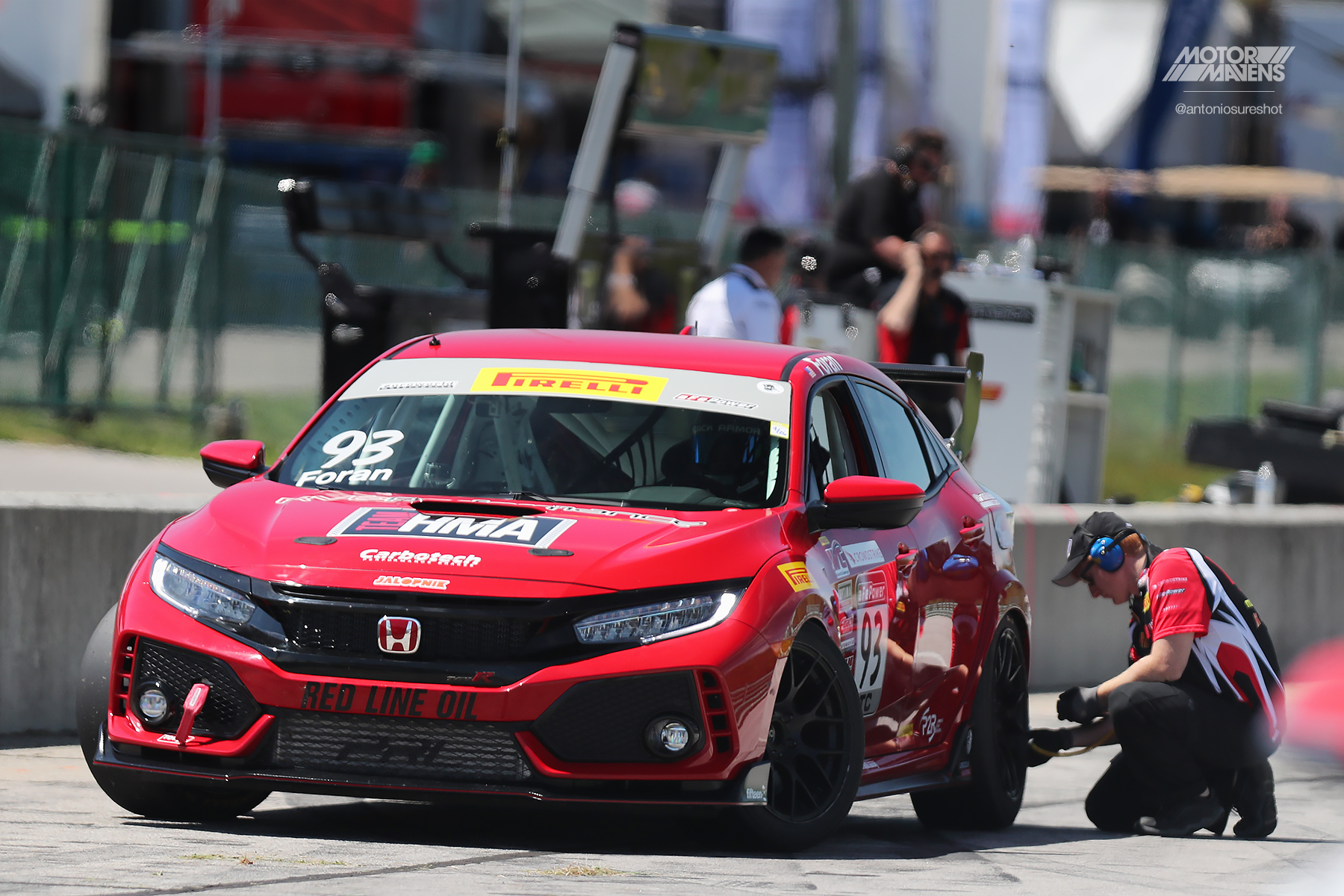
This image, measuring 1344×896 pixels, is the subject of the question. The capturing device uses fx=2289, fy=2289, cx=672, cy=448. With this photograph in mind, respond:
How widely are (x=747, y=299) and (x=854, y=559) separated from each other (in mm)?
4755

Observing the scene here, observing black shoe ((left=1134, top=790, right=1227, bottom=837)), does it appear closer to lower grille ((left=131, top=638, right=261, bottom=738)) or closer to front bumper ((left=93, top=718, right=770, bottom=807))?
front bumper ((left=93, top=718, right=770, bottom=807))

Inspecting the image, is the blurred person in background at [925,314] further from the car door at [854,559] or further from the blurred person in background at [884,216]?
the car door at [854,559]

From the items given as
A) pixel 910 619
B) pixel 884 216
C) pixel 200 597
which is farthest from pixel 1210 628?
pixel 884 216

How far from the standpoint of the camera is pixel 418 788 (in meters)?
5.95

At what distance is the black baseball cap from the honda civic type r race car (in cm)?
65

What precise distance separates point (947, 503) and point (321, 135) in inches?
1184

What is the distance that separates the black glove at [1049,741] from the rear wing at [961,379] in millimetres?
1198

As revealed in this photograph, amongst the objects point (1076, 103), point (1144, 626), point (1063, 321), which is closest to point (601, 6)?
point (1076, 103)

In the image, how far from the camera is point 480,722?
19.4 feet

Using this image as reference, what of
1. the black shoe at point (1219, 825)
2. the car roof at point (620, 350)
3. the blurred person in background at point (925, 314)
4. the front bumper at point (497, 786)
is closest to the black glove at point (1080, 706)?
the black shoe at point (1219, 825)

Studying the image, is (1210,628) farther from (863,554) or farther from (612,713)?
(612,713)

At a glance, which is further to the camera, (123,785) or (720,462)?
(720,462)

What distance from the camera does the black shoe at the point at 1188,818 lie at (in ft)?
25.8

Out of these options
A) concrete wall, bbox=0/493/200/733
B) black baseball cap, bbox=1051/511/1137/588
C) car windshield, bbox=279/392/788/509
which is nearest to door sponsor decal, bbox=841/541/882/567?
car windshield, bbox=279/392/788/509
